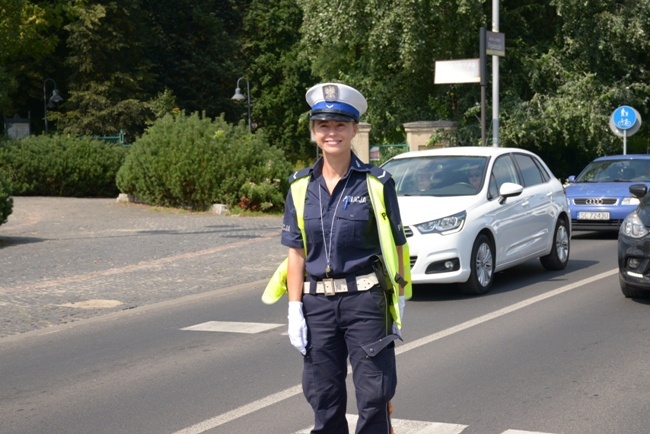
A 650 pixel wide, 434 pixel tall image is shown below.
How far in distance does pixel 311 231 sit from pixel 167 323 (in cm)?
604

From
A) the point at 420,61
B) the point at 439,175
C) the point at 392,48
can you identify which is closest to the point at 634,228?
the point at 439,175

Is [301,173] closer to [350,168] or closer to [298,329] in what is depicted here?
[350,168]

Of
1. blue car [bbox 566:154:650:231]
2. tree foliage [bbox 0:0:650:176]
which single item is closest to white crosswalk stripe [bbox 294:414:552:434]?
blue car [bbox 566:154:650:231]

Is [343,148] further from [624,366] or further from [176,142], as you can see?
[176,142]

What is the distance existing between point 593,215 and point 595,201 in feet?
0.82

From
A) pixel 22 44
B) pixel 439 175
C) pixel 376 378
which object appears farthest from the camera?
pixel 22 44

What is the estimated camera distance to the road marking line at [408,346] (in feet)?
20.7

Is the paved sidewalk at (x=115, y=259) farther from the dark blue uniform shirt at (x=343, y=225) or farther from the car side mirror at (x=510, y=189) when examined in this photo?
the dark blue uniform shirt at (x=343, y=225)

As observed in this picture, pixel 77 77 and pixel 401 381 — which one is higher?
pixel 77 77

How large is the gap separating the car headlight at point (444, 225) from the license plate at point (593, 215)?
25.7 feet

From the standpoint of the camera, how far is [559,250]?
1382cm

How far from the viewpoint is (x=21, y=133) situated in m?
39.1

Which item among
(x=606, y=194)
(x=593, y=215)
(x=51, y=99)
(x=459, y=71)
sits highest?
(x=51, y=99)

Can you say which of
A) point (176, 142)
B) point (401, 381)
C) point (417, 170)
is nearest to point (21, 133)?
point (176, 142)
